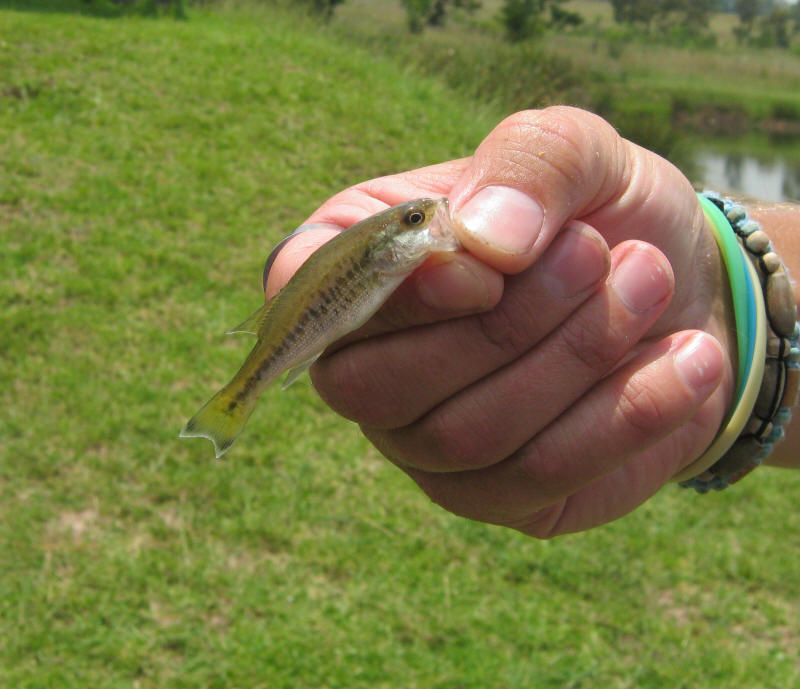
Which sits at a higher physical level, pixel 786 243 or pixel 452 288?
pixel 452 288

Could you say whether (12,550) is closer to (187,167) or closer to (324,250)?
(324,250)

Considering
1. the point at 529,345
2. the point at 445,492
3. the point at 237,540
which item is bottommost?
the point at 237,540

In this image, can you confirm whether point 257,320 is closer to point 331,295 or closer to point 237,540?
point 331,295

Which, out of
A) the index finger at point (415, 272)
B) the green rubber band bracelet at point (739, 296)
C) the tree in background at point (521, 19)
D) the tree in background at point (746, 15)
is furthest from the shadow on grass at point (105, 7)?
the tree in background at point (746, 15)

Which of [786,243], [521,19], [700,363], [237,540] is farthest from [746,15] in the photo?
[700,363]

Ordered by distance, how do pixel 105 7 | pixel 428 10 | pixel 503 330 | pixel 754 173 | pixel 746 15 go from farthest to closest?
pixel 746 15, pixel 428 10, pixel 754 173, pixel 105 7, pixel 503 330

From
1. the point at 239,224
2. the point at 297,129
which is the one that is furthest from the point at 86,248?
the point at 297,129
